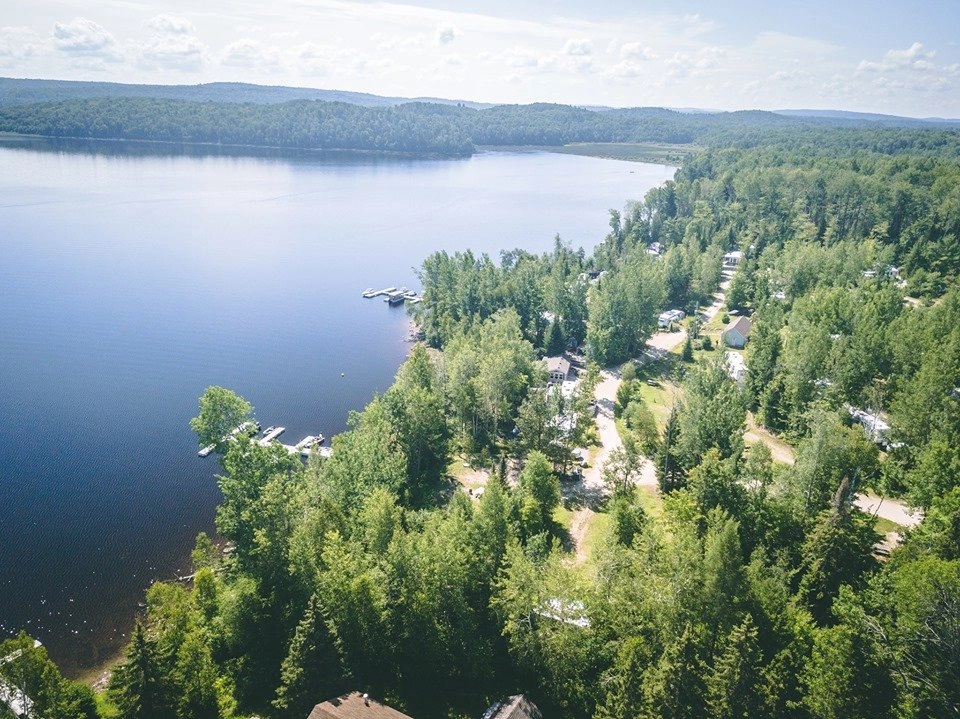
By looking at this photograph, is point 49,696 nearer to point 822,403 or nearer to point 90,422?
point 90,422

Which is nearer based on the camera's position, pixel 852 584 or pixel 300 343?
pixel 852 584

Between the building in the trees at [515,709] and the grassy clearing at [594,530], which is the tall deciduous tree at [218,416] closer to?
the grassy clearing at [594,530]

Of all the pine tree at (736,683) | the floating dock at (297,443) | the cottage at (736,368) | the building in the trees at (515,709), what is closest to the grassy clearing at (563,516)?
the building in the trees at (515,709)

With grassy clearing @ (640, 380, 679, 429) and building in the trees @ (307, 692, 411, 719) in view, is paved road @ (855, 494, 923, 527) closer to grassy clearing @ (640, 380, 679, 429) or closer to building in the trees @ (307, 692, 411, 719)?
grassy clearing @ (640, 380, 679, 429)

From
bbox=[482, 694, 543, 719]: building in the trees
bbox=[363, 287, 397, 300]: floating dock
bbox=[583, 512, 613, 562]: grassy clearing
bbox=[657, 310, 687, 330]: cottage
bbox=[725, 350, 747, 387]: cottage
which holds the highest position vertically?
bbox=[725, 350, 747, 387]: cottage

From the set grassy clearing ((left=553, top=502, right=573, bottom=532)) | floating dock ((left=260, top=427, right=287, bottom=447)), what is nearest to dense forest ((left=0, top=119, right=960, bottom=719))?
grassy clearing ((left=553, top=502, right=573, bottom=532))

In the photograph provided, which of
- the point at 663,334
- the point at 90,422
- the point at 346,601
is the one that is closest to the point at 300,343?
the point at 90,422

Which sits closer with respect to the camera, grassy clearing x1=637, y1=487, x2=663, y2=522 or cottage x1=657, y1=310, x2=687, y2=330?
grassy clearing x1=637, y1=487, x2=663, y2=522

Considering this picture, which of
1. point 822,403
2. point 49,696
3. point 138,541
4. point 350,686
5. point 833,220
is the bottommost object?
point 138,541
